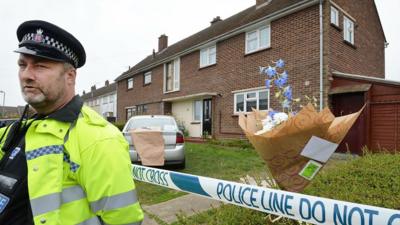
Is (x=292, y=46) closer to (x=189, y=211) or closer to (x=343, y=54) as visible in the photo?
(x=343, y=54)

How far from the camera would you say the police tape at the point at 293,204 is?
1.78m

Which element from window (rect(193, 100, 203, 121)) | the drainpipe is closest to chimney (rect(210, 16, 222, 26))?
window (rect(193, 100, 203, 121))

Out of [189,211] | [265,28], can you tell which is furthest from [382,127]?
[189,211]

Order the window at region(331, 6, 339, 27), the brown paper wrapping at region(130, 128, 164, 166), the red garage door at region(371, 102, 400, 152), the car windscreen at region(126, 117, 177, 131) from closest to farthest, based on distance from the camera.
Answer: the brown paper wrapping at region(130, 128, 164, 166)
the car windscreen at region(126, 117, 177, 131)
the red garage door at region(371, 102, 400, 152)
the window at region(331, 6, 339, 27)

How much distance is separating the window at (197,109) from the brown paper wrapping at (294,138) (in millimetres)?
15558

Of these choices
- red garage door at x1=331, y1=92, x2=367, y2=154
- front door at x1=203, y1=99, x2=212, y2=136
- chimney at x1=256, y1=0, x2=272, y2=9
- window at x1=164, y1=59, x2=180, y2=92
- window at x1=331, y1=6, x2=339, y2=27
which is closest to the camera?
red garage door at x1=331, y1=92, x2=367, y2=154

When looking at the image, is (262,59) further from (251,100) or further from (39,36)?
(39,36)

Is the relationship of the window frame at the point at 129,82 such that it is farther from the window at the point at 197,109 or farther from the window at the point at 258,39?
the window at the point at 258,39

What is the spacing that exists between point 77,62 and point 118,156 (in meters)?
0.63

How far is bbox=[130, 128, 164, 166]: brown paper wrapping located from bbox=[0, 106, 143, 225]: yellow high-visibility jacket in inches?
247

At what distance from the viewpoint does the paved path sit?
174 inches

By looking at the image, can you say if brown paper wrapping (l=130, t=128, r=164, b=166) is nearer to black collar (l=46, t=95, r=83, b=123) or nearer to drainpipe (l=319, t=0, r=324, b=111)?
black collar (l=46, t=95, r=83, b=123)

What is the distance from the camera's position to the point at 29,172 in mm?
1384

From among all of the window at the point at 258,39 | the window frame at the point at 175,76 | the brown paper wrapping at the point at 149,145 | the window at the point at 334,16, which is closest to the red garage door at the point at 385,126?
the window at the point at 334,16
